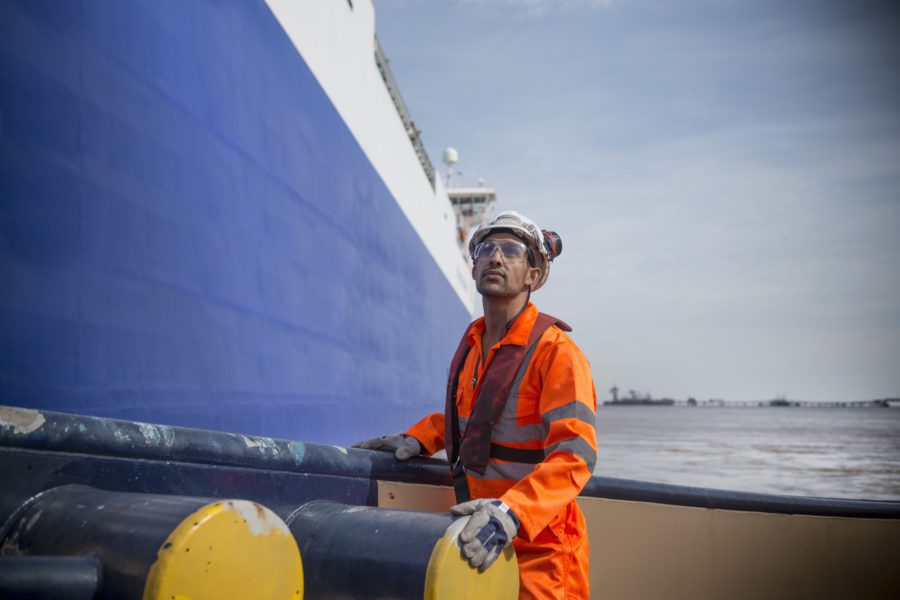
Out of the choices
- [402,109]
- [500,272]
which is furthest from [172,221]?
[402,109]

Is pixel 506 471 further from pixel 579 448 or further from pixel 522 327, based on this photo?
pixel 522 327

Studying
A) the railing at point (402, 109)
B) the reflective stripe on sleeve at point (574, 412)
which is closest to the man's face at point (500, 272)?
the reflective stripe on sleeve at point (574, 412)

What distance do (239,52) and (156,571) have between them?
382cm

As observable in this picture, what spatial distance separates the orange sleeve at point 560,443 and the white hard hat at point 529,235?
33 centimetres

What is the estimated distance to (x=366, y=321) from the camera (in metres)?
7.34

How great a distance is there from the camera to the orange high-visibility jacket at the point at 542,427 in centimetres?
180

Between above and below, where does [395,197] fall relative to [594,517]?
above

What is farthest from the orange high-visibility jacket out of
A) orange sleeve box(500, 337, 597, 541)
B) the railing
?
the railing

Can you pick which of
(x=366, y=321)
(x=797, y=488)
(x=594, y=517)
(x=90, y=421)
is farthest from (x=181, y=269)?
(x=797, y=488)

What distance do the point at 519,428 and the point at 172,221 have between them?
216 centimetres

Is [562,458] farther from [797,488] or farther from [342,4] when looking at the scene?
[797,488]

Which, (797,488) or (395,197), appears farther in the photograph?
(797,488)

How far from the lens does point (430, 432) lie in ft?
8.41

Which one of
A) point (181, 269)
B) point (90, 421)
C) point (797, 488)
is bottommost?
point (797, 488)
